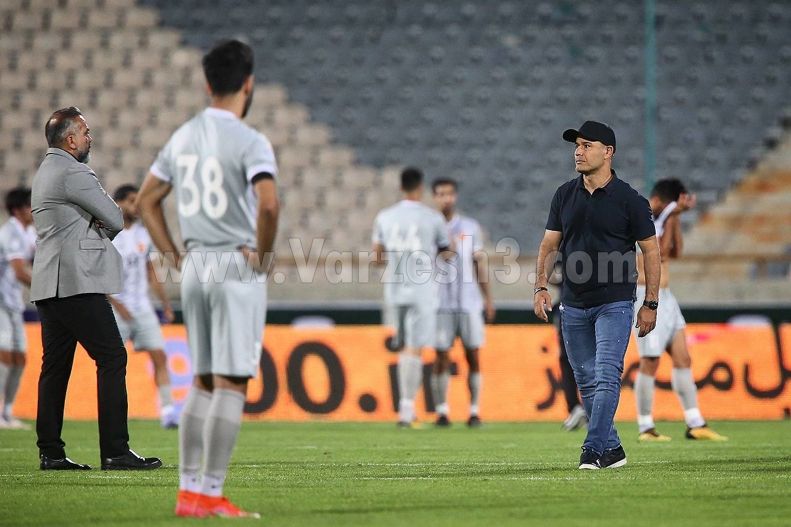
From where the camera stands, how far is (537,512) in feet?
19.1

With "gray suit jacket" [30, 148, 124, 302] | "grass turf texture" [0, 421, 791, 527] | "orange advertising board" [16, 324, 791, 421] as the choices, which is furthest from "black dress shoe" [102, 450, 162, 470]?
"orange advertising board" [16, 324, 791, 421]

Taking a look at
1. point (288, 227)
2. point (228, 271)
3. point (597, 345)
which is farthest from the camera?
point (288, 227)

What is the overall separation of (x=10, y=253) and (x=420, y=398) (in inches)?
191

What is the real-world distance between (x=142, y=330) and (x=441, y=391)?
124 inches

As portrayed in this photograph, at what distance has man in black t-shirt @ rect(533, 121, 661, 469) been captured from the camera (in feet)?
25.5

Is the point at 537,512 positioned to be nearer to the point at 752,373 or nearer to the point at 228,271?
the point at 228,271

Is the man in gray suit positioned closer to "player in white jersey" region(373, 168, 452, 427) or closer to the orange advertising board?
"player in white jersey" region(373, 168, 452, 427)

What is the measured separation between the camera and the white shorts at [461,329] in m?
13.8

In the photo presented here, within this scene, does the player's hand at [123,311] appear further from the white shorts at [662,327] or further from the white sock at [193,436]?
the white sock at [193,436]

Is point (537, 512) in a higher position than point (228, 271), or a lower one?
lower

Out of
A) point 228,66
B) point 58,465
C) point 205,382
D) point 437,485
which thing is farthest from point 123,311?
point 228,66

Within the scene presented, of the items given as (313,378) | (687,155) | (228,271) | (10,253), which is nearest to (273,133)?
(687,155)

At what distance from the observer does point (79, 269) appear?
7977 mm

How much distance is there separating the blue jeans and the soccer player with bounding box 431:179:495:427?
18.4 ft
